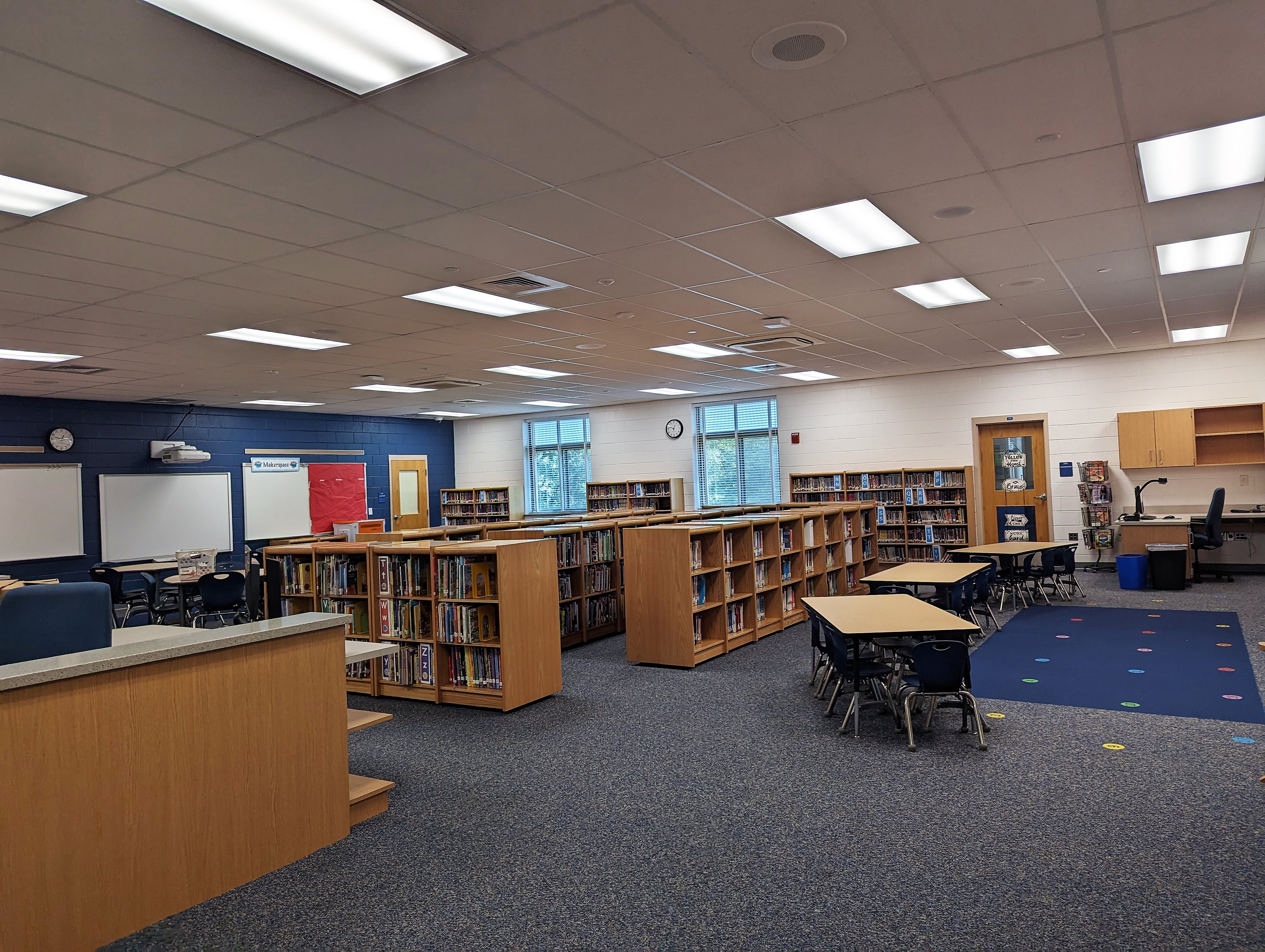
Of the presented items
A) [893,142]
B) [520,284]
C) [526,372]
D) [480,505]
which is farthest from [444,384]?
[893,142]

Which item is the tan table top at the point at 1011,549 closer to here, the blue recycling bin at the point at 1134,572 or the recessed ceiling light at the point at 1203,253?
the blue recycling bin at the point at 1134,572

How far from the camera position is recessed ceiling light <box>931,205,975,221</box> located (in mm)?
4871

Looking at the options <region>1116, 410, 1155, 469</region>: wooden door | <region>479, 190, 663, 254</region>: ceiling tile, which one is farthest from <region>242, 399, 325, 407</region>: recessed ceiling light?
<region>1116, 410, 1155, 469</region>: wooden door

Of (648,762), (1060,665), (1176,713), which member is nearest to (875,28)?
(648,762)

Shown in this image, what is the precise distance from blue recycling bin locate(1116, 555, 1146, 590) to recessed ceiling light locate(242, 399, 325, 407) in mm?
11886

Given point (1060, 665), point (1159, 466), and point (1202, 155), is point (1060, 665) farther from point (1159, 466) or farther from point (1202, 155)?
point (1159, 466)

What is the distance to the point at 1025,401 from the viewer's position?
12.3 meters

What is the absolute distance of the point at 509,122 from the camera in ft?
11.2

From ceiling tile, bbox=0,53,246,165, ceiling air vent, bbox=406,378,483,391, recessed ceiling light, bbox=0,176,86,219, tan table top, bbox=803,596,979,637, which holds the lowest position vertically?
tan table top, bbox=803,596,979,637

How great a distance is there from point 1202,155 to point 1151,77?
51.0 inches

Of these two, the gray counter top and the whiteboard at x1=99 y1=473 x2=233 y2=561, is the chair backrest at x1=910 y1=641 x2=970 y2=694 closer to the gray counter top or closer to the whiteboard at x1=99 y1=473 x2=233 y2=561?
the gray counter top

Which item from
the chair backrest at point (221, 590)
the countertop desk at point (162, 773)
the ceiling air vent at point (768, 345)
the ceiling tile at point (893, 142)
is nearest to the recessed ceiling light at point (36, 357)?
the chair backrest at point (221, 590)

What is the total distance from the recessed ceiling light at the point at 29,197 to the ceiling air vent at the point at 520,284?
2.60 metres

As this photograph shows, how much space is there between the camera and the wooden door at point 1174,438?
35.8ft
